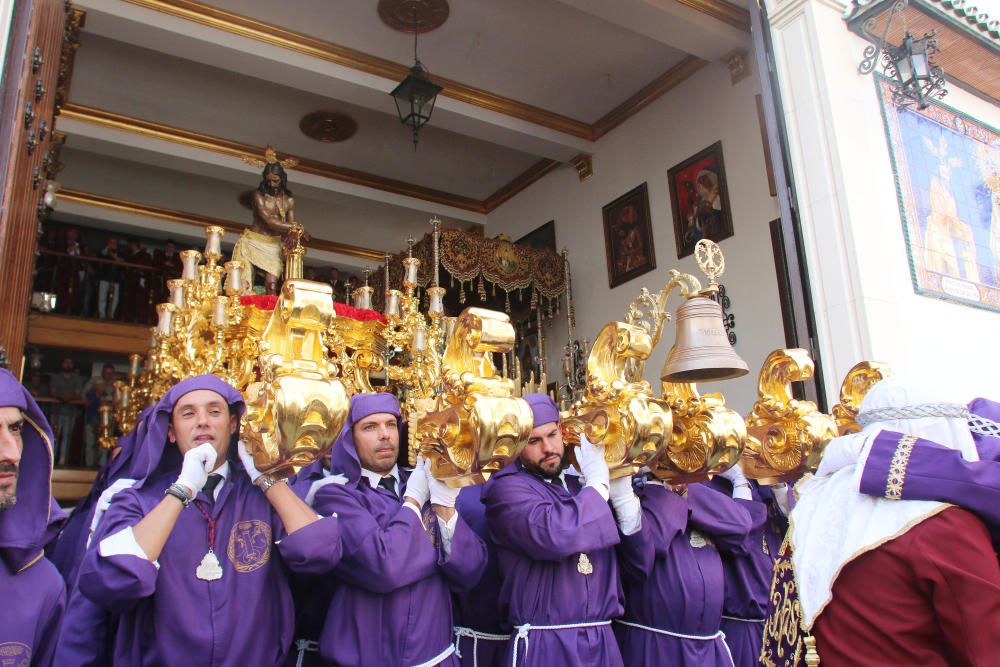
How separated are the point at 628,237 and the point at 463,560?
6776 mm

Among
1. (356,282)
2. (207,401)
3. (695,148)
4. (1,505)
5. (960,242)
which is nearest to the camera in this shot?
(1,505)

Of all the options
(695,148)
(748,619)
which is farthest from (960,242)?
(748,619)

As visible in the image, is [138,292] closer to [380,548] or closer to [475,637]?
[475,637]

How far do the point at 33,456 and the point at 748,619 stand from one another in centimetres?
311

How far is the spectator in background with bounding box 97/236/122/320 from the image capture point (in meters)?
10.2

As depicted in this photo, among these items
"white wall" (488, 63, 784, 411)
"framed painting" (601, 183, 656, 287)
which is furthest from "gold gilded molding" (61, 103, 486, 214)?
"framed painting" (601, 183, 656, 287)

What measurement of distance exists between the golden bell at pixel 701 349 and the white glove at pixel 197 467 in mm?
1882

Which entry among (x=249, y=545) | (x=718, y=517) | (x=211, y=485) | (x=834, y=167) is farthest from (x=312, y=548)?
(x=834, y=167)

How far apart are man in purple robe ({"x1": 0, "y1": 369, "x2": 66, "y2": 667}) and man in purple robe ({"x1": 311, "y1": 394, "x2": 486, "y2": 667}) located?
0.85m

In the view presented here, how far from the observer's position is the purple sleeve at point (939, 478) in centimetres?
175

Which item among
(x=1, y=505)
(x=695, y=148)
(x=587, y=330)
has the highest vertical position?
(x=695, y=148)

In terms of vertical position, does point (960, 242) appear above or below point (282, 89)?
below

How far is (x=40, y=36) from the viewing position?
162 inches

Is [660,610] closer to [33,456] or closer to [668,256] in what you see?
[33,456]
